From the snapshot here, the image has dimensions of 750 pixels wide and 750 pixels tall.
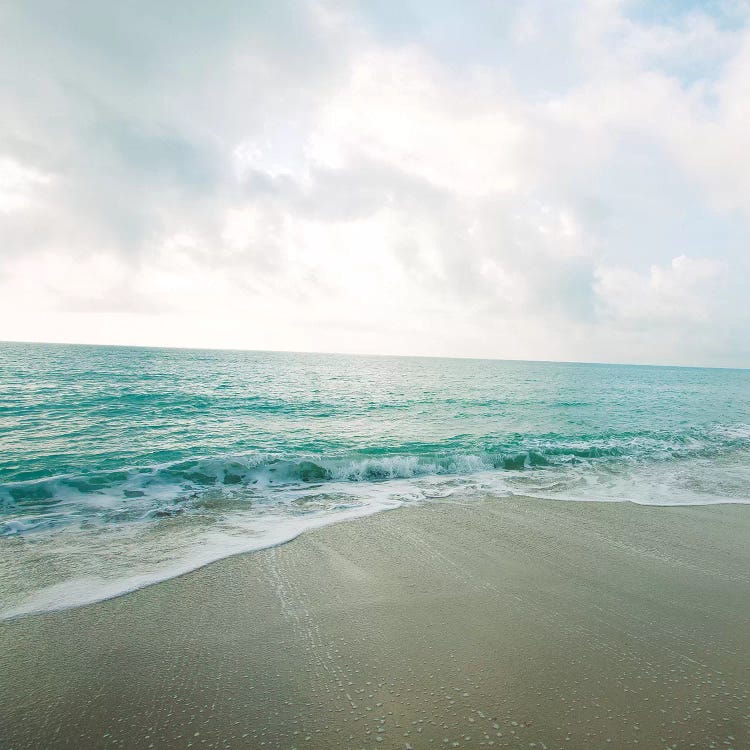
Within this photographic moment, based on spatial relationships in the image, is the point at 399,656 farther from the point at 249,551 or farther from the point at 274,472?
the point at 274,472

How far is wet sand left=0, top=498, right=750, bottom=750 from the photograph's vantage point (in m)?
3.08

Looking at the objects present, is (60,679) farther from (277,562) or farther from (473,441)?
(473,441)

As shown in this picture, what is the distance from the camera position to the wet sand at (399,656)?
308 centimetres

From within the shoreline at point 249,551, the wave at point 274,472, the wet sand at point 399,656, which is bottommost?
the wave at point 274,472

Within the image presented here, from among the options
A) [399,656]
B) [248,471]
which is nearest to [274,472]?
[248,471]

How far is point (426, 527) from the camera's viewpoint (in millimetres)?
8031

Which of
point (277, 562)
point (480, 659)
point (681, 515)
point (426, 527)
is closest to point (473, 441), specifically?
point (681, 515)

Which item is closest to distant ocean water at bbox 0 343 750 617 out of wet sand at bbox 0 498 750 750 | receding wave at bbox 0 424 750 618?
receding wave at bbox 0 424 750 618

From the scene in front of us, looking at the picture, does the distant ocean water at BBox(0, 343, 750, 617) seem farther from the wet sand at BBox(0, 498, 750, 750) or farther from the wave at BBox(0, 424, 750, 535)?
the wet sand at BBox(0, 498, 750, 750)

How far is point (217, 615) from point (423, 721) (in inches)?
106

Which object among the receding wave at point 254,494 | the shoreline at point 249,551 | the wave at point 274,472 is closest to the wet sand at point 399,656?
the shoreline at point 249,551

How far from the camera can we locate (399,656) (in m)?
3.93

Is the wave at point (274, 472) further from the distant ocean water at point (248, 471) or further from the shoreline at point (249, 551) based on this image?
the shoreline at point (249, 551)

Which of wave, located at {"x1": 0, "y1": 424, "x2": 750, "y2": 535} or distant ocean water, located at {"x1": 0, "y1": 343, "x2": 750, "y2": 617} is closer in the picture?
distant ocean water, located at {"x1": 0, "y1": 343, "x2": 750, "y2": 617}
